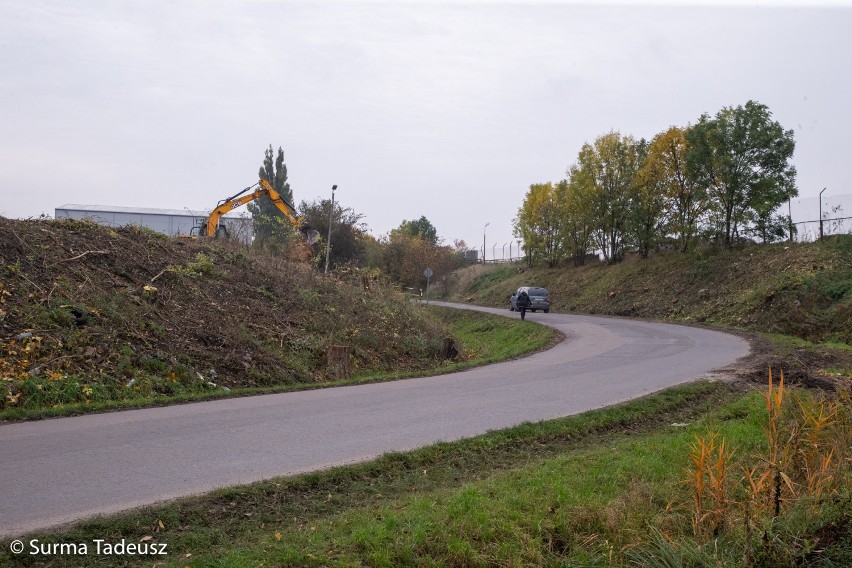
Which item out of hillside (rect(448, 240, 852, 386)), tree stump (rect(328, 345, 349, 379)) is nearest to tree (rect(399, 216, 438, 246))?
hillside (rect(448, 240, 852, 386))

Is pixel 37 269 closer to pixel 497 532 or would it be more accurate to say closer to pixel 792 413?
pixel 497 532

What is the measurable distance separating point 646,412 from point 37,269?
1277cm

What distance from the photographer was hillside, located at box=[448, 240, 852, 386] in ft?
76.4

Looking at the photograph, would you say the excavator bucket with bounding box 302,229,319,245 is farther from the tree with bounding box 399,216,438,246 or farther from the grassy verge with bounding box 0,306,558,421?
the tree with bounding box 399,216,438,246

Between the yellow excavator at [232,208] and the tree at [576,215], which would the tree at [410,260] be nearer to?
the tree at [576,215]

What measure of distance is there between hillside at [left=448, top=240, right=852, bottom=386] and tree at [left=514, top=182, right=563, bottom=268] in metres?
4.53

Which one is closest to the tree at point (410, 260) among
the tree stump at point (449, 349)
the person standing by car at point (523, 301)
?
the person standing by car at point (523, 301)

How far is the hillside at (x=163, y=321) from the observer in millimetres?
12875

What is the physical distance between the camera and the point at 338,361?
54.5 feet

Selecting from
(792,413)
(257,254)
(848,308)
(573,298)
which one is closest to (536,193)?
(573,298)

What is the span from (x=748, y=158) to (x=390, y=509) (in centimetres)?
3739

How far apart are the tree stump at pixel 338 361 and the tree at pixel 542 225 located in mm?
44141

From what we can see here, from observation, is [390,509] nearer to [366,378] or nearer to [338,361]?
[366,378]

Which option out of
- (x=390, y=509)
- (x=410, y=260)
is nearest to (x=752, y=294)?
(x=410, y=260)
